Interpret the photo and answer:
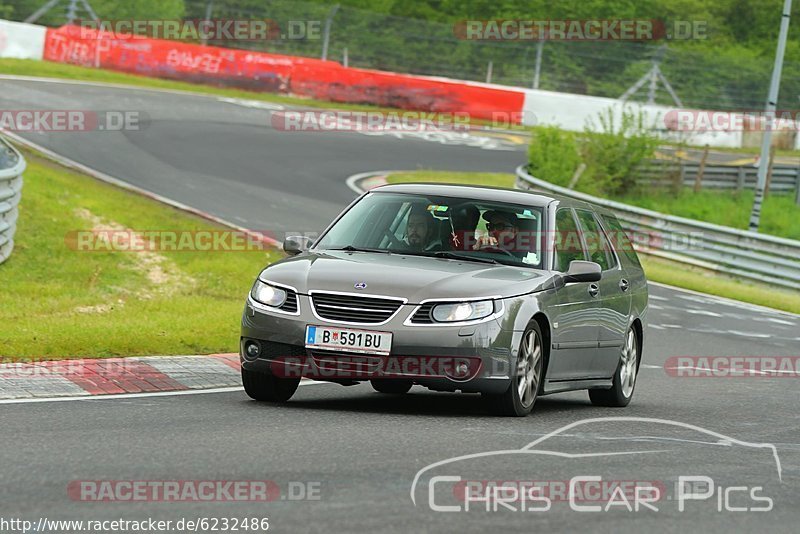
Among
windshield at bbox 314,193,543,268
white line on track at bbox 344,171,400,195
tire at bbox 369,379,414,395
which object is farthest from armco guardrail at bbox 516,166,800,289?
windshield at bbox 314,193,543,268

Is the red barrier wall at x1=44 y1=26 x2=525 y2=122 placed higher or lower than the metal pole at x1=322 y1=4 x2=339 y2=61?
lower

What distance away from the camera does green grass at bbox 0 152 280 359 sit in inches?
513

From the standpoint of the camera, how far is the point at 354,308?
961 cm

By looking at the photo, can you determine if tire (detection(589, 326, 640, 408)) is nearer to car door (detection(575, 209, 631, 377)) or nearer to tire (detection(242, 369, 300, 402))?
car door (detection(575, 209, 631, 377))

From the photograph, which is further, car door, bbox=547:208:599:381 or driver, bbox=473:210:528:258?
driver, bbox=473:210:528:258

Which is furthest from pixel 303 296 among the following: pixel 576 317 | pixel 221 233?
pixel 221 233

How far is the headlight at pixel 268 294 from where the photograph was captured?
389 inches

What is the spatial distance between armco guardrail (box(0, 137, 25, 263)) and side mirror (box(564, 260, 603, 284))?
826 cm

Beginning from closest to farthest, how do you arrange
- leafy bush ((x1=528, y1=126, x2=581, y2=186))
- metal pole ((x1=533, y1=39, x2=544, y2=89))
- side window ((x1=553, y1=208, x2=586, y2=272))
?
1. side window ((x1=553, y1=208, x2=586, y2=272))
2. leafy bush ((x1=528, y1=126, x2=581, y2=186))
3. metal pole ((x1=533, y1=39, x2=544, y2=89))

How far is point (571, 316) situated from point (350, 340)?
78.4 inches

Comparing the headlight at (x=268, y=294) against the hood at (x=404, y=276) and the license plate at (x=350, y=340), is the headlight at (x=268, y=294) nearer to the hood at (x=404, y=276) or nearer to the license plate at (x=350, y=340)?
the hood at (x=404, y=276)

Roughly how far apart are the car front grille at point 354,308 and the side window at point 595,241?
100 inches
